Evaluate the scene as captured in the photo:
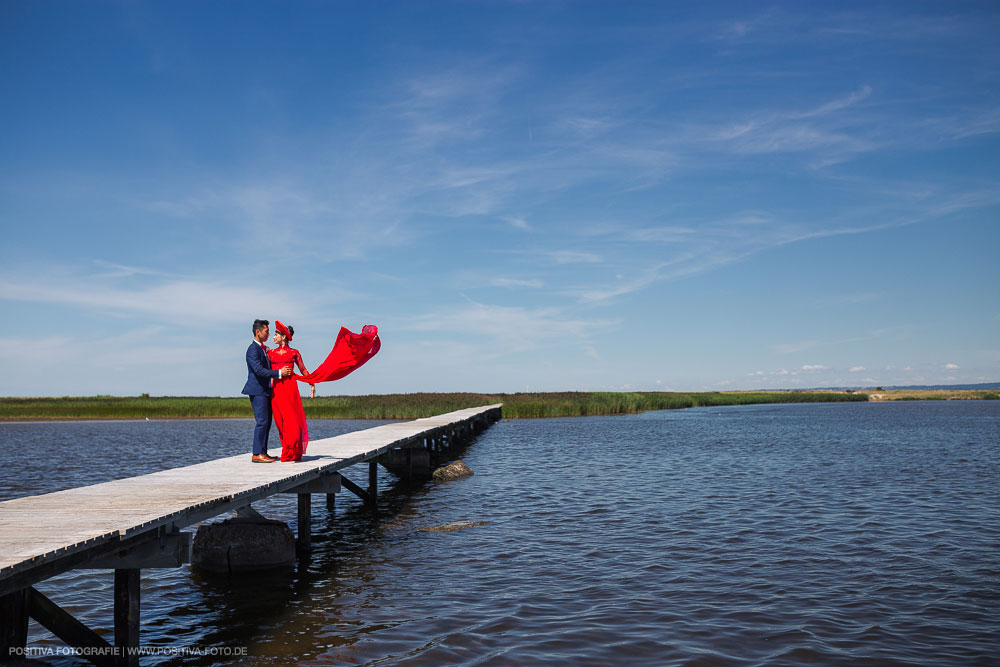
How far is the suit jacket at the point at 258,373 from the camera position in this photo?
34.2 ft

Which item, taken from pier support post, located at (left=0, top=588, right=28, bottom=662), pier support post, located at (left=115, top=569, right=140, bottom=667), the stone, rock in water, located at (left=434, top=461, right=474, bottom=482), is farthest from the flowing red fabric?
rock in water, located at (left=434, top=461, right=474, bottom=482)

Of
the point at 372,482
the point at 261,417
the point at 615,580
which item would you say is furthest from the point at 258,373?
the point at 372,482

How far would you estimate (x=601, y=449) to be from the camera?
27.8 m

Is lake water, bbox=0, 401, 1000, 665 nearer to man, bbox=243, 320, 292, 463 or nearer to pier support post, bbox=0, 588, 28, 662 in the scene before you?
pier support post, bbox=0, 588, 28, 662

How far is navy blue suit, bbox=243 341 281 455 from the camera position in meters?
10.4

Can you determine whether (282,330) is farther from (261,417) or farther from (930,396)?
(930,396)

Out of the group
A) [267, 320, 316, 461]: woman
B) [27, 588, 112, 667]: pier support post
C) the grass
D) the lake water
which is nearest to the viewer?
[27, 588, 112, 667]: pier support post

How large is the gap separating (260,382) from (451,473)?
32.2 ft

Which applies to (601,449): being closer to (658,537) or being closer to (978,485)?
(978,485)

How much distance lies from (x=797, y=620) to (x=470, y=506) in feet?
Result: 27.6

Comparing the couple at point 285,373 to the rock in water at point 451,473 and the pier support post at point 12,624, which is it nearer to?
the pier support post at point 12,624

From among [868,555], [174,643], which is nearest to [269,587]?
[174,643]

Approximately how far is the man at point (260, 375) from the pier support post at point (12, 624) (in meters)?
4.99

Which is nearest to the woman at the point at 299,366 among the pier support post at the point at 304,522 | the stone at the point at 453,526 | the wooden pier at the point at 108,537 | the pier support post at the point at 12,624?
the pier support post at the point at 304,522
